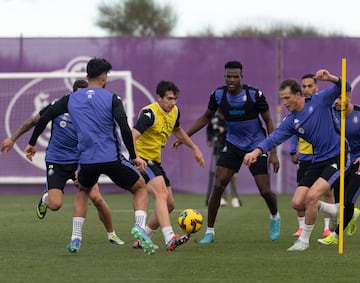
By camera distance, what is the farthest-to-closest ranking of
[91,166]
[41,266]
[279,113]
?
1. [279,113]
2. [91,166]
3. [41,266]

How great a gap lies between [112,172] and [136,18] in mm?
46351

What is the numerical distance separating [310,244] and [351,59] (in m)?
13.4

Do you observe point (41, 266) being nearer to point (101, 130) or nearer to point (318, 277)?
point (101, 130)

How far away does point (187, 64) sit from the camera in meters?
25.6

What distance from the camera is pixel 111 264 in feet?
34.1

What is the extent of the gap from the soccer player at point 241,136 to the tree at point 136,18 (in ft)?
139

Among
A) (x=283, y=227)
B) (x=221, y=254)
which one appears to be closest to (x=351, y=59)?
(x=283, y=227)

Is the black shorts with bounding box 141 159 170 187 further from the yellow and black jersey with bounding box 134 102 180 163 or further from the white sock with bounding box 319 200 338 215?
the white sock with bounding box 319 200 338 215

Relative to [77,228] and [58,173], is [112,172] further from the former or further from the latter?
[58,173]

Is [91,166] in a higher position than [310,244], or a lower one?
higher

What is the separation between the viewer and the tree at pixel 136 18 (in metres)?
55.8

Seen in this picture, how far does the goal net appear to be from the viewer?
25.2 meters

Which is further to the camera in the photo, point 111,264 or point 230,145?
point 230,145

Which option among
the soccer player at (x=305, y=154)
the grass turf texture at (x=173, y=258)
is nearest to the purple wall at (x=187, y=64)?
the grass turf texture at (x=173, y=258)
